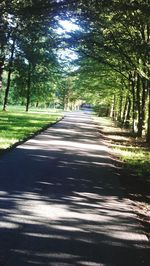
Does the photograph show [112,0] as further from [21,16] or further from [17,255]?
[17,255]

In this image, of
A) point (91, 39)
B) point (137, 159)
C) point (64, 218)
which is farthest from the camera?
point (91, 39)

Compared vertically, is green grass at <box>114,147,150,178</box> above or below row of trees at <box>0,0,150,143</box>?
below

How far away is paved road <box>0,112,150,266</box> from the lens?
6.27m

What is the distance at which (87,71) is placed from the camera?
35281 millimetres

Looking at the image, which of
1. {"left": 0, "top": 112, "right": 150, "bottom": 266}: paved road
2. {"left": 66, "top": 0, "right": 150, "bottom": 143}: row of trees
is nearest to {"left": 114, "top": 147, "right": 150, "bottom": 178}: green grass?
{"left": 0, "top": 112, "right": 150, "bottom": 266}: paved road

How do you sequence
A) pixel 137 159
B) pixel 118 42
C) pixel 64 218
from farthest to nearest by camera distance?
1. pixel 118 42
2. pixel 137 159
3. pixel 64 218

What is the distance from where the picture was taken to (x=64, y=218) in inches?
319

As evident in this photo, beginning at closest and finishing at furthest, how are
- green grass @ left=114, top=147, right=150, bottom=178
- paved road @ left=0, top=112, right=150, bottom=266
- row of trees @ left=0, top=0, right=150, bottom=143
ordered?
paved road @ left=0, top=112, right=150, bottom=266, row of trees @ left=0, top=0, right=150, bottom=143, green grass @ left=114, top=147, right=150, bottom=178

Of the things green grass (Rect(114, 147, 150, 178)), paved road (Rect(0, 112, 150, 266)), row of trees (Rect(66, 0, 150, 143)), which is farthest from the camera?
green grass (Rect(114, 147, 150, 178))

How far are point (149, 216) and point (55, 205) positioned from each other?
1.79m

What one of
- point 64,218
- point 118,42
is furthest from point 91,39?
point 64,218

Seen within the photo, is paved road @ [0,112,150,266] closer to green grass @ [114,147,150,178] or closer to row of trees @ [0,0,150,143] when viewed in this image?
green grass @ [114,147,150,178]

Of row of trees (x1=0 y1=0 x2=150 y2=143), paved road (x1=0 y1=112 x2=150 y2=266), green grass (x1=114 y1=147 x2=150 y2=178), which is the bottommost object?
green grass (x1=114 y1=147 x2=150 y2=178)

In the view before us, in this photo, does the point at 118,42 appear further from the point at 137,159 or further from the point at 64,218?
the point at 64,218
